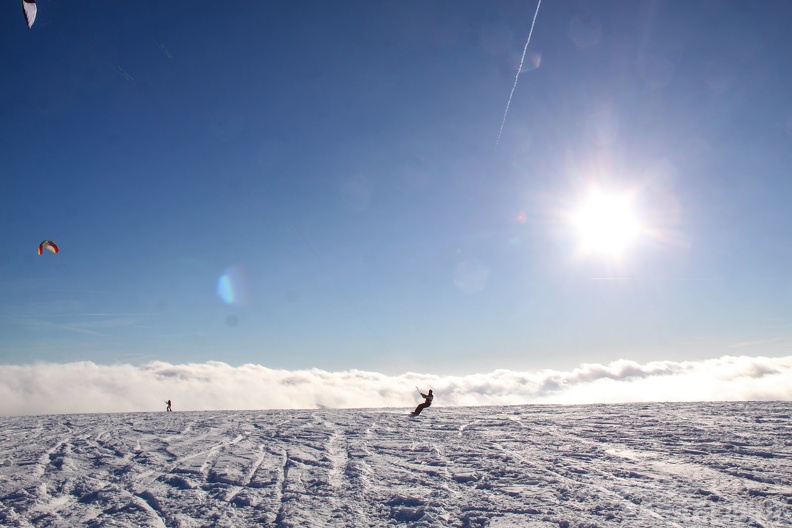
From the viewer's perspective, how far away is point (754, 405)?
16.3 m

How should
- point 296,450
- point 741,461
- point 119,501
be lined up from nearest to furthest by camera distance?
point 119,501 < point 741,461 < point 296,450

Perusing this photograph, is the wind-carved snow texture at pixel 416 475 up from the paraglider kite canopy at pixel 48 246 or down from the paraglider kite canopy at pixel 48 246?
down

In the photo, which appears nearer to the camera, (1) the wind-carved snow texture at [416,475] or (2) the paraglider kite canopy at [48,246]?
(1) the wind-carved snow texture at [416,475]

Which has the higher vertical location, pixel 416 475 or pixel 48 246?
pixel 48 246

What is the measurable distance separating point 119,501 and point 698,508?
28.2 feet

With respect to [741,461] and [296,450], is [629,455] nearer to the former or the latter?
[741,461]

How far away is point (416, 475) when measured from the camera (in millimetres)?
7664

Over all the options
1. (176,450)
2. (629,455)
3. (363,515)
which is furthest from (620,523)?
(176,450)

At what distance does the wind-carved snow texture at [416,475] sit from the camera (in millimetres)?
5676

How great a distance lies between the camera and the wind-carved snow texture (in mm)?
5676

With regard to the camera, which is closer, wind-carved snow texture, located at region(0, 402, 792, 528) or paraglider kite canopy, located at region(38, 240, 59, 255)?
wind-carved snow texture, located at region(0, 402, 792, 528)

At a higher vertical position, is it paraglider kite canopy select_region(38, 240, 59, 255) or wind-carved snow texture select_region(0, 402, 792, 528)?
paraglider kite canopy select_region(38, 240, 59, 255)

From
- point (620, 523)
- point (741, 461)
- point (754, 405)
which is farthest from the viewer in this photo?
point (754, 405)

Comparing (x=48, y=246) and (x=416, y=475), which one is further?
(x=48, y=246)
